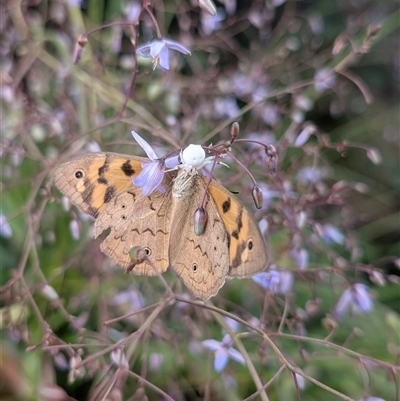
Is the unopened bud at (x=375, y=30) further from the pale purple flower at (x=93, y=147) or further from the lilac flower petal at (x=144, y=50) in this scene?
the pale purple flower at (x=93, y=147)

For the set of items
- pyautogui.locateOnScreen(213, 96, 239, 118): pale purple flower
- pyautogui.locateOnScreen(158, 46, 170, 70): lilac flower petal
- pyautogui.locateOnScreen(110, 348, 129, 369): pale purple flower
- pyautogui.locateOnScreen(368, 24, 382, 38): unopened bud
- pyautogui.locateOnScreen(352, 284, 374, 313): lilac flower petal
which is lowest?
pyautogui.locateOnScreen(352, 284, 374, 313): lilac flower petal

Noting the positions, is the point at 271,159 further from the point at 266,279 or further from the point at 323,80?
the point at 323,80

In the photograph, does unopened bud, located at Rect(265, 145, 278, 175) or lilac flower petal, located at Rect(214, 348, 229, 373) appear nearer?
unopened bud, located at Rect(265, 145, 278, 175)

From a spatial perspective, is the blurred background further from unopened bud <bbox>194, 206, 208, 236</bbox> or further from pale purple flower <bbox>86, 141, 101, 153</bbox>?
unopened bud <bbox>194, 206, 208, 236</bbox>

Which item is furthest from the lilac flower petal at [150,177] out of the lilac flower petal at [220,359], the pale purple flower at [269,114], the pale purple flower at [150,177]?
the pale purple flower at [269,114]

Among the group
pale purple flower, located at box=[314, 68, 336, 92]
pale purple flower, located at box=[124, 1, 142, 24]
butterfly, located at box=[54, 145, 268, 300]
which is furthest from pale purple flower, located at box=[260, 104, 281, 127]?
butterfly, located at box=[54, 145, 268, 300]

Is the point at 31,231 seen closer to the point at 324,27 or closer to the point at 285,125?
the point at 285,125
